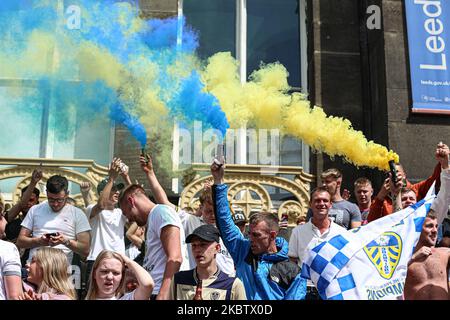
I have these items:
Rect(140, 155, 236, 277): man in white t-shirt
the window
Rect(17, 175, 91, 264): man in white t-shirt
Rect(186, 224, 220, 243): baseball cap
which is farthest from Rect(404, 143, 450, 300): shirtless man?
the window

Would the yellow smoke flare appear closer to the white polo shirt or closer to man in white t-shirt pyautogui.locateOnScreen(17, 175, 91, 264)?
the white polo shirt

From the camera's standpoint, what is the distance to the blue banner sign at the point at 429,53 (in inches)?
408

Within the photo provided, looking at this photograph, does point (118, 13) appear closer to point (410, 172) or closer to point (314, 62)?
point (314, 62)

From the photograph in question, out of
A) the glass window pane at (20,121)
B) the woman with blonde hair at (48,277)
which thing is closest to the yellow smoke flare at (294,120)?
the glass window pane at (20,121)

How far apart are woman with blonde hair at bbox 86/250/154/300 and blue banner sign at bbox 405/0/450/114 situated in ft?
21.6

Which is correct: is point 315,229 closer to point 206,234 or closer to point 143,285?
point 206,234

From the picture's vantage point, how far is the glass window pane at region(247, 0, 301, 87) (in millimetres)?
11766

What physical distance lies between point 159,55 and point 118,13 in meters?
0.96

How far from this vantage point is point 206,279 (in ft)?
16.4

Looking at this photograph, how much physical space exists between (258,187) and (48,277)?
5.79m

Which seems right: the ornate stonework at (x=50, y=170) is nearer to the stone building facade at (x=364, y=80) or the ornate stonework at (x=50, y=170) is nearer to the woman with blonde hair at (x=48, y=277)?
the stone building facade at (x=364, y=80)

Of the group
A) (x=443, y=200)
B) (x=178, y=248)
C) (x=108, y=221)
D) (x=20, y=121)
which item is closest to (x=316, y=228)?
(x=443, y=200)

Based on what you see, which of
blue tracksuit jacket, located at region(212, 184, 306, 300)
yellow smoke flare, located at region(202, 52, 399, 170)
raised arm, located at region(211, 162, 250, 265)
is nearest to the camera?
blue tracksuit jacket, located at region(212, 184, 306, 300)

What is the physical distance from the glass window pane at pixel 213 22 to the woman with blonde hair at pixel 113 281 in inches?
282
